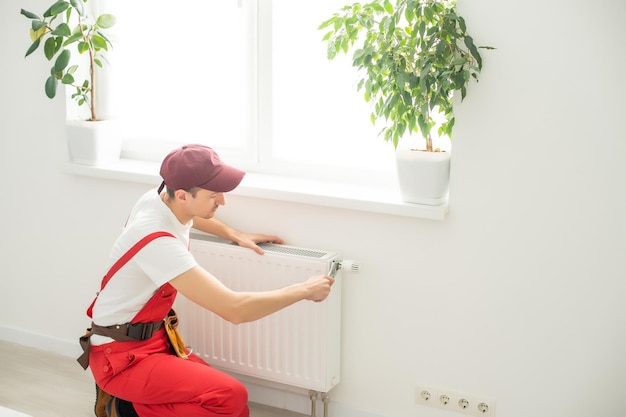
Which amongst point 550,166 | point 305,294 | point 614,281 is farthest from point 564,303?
point 305,294

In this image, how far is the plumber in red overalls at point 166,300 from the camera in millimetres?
2570

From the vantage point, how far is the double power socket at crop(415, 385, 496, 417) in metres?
2.83

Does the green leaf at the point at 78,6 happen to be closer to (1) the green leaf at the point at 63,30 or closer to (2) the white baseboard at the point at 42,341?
(1) the green leaf at the point at 63,30

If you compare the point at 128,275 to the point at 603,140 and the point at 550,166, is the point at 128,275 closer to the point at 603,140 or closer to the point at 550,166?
the point at 550,166

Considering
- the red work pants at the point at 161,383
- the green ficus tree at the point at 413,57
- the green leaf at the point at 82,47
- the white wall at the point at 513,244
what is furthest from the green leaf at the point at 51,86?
the green ficus tree at the point at 413,57

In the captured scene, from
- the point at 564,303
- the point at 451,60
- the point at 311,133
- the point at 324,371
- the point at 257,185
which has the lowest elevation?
the point at 324,371

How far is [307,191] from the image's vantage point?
9.77ft

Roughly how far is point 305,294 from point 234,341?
65cm

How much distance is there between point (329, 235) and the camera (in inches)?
118

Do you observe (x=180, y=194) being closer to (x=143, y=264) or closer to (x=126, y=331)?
(x=143, y=264)

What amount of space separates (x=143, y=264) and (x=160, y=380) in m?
0.42

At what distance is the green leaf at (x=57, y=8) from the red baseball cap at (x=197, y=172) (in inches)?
35.9

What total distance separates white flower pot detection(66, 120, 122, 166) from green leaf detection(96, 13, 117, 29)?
40 cm

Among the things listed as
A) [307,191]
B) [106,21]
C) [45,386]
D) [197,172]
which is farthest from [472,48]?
[45,386]
